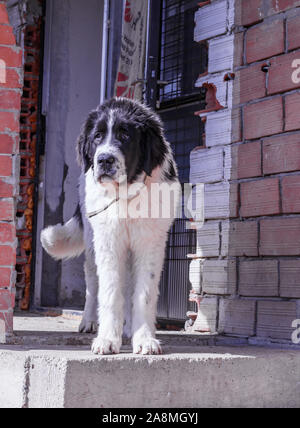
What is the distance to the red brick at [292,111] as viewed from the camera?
2.93 m

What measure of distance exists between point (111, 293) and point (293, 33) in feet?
5.20

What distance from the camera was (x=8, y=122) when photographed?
2826 mm

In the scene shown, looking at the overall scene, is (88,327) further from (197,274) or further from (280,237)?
(280,237)

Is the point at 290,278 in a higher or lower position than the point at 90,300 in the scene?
higher

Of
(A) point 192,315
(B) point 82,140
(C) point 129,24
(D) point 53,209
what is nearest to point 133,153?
(B) point 82,140

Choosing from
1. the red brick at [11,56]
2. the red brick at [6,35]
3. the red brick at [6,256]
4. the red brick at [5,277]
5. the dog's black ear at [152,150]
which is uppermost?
the red brick at [6,35]

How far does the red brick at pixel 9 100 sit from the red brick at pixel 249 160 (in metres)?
1.20

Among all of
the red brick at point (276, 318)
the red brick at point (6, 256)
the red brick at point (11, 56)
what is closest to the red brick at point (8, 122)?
the red brick at point (11, 56)

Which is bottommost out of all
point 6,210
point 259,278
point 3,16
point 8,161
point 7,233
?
point 259,278

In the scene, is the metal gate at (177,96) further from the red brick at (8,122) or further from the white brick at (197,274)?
the red brick at (8,122)

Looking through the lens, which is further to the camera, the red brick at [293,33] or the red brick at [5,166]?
the red brick at [293,33]

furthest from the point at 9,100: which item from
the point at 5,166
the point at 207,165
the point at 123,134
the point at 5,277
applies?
the point at 207,165
